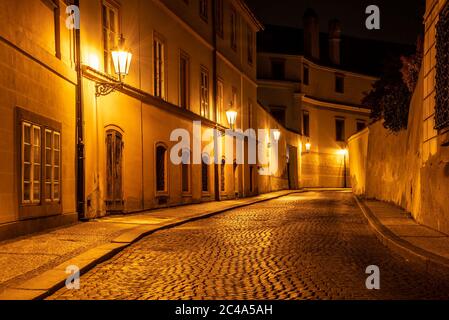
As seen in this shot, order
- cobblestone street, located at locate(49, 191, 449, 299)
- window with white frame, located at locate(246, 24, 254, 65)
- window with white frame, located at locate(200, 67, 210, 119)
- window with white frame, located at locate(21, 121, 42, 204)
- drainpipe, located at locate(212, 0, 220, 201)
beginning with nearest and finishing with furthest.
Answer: cobblestone street, located at locate(49, 191, 449, 299)
window with white frame, located at locate(21, 121, 42, 204)
window with white frame, located at locate(200, 67, 210, 119)
drainpipe, located at locate(212, 0, 220, 201)
window with white frame, located at locate(246, 24, 254, 65)

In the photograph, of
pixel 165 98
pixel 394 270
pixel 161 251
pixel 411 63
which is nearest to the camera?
pixel 394 270

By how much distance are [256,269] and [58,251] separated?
3202 mm

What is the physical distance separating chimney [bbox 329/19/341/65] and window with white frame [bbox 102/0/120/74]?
3907 centimetres

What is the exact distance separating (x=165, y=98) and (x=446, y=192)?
1167 centimetres

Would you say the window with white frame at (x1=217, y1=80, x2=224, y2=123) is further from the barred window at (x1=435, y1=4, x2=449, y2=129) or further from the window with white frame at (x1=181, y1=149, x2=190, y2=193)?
the barred window at (x1=435, y1=4, x2=449, y2=129)

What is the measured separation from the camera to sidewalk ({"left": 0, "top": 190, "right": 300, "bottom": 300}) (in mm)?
6172

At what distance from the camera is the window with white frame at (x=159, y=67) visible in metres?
19.2

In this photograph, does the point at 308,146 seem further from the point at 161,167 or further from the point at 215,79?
the point at 161,167

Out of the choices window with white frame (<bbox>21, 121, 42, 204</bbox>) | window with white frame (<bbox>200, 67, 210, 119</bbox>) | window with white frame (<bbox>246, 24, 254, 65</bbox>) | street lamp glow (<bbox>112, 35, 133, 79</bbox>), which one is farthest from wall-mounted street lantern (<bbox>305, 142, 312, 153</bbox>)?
window with white frame (<bbox>21, 121, 42, 204</bbox>)

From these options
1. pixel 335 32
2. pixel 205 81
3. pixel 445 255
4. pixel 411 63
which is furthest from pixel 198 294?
pixel 335 32

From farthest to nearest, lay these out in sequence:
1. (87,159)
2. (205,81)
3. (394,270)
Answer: (205,81) → (87,159) → (394,270)

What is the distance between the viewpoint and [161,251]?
9195 mm

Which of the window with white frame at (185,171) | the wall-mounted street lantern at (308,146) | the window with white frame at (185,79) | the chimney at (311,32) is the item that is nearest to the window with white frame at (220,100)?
the window with white frame at (185,79)
